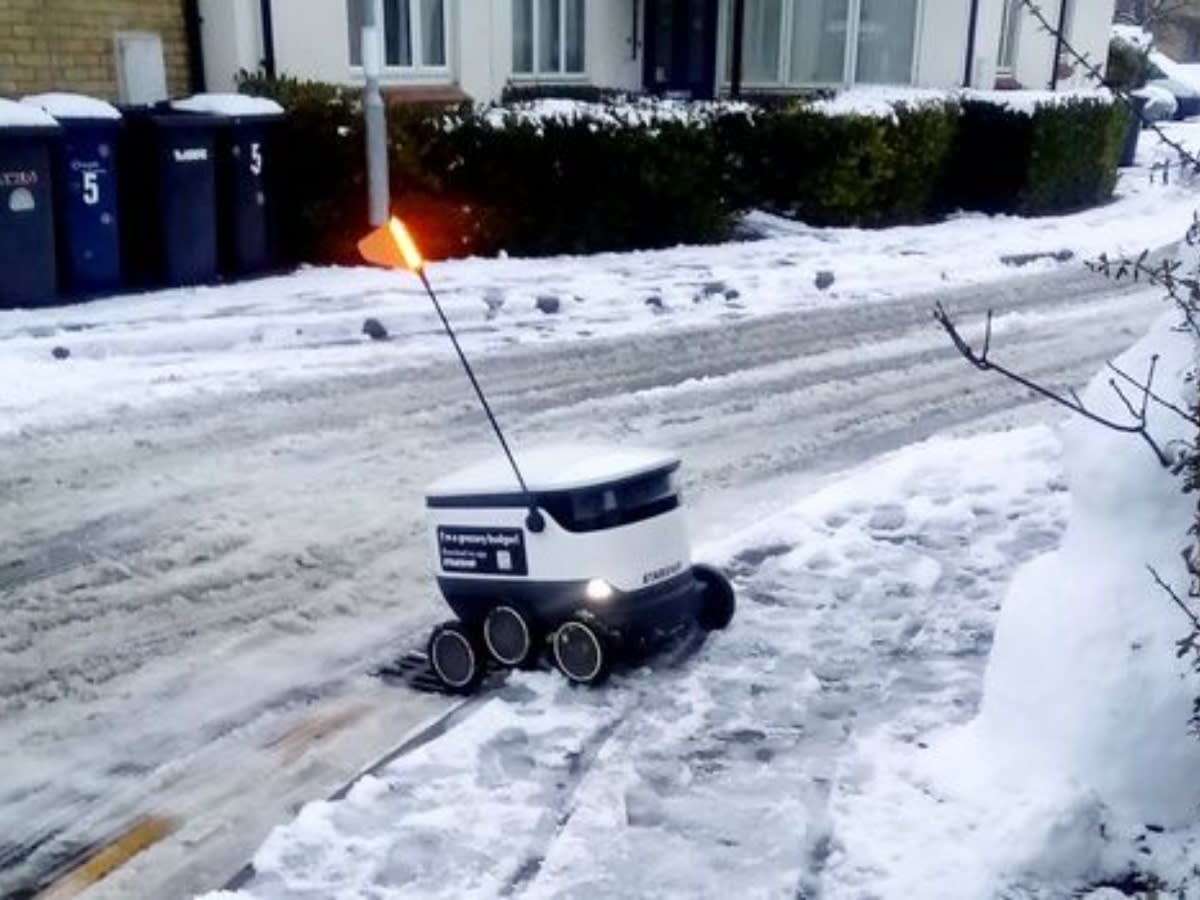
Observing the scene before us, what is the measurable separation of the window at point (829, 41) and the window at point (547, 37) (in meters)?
3.90

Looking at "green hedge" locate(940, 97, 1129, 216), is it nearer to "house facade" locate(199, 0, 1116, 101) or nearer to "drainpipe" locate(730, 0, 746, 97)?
"house facade" locate(199, 0, 1116, 101)

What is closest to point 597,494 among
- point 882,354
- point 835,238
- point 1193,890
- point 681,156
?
point 1193,890

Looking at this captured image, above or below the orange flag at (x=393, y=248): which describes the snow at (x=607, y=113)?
below

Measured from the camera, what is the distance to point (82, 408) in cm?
768

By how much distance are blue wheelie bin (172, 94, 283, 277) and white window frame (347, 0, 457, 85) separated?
4.54 metres

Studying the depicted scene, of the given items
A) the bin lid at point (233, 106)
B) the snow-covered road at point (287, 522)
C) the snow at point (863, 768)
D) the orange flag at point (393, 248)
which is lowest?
the snow-covered road at point (287, 522)

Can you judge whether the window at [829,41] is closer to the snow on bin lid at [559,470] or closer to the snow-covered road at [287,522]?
the snow-covered road at [287,522]

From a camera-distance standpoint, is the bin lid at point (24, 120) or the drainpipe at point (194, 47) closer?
the bin lid at point (24, 120)

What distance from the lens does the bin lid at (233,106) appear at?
10648mm

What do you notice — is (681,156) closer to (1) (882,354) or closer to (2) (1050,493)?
(1) (882,354)

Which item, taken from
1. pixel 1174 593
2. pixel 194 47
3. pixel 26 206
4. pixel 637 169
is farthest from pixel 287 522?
pixel 194 47

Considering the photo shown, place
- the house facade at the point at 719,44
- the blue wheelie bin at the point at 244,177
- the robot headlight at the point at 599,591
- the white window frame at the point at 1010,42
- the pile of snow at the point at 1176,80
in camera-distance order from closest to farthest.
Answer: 1. the robot headlight at the point at 599,591
2. the blue wheelie bin at the point at 244,177
3. the house facade at the point at 719,44
4. the white window frame at the point at 1010,42
5. the pile of snow at the point at 1176,80

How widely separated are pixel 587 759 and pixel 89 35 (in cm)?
1014

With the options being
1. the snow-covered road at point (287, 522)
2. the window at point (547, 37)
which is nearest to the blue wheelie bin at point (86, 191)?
the snow-covered road at point (287, 522)
